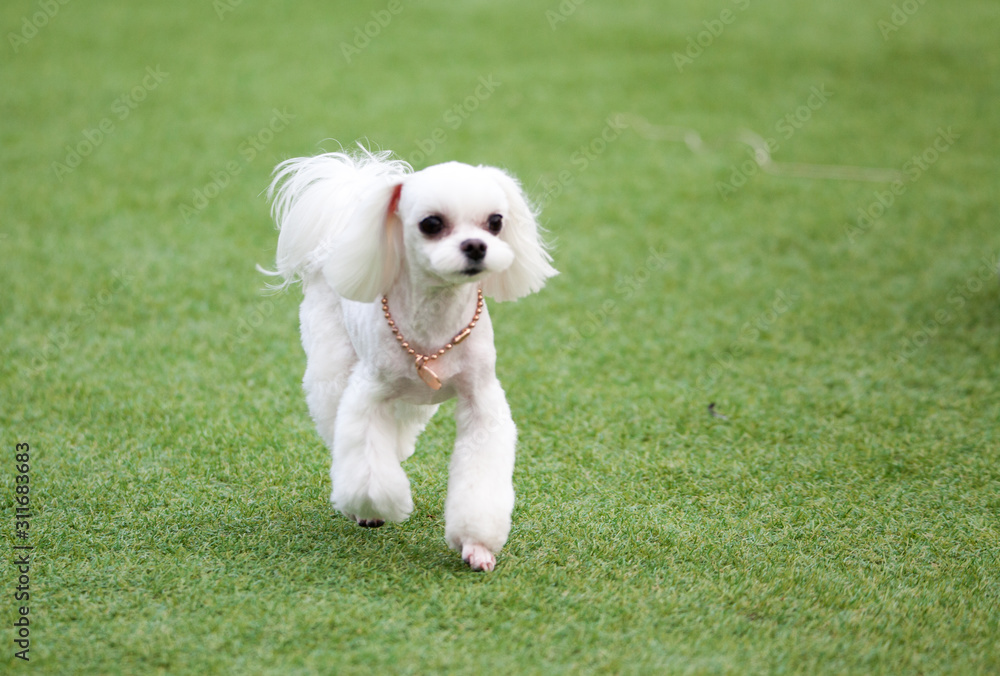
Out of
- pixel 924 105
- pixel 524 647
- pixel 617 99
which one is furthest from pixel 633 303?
pixel 924 105

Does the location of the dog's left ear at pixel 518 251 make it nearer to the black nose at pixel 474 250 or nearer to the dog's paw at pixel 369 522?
the black nose at pixel 474 250

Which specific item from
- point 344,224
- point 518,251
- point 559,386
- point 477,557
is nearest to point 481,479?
point 477,557

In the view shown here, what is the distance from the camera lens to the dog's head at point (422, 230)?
2.18 metres

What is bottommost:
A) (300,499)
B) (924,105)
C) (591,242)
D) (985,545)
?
(924,105)

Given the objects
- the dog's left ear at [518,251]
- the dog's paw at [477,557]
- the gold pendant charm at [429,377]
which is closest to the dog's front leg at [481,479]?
the dog's paw at [477,557]

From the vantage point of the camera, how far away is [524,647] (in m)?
2.13

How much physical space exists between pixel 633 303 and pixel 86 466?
7.55 ft

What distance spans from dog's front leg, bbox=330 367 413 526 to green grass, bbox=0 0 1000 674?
0.16 meters

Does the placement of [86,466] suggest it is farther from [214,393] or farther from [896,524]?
[896,524]

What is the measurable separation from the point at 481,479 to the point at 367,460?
263 mm

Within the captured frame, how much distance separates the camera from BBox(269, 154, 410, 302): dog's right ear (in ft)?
7.57

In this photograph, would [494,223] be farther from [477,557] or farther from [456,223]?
[477,557]

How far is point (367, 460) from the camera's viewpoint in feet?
7.79

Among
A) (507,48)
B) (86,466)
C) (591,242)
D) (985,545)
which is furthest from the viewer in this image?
(507,48)
